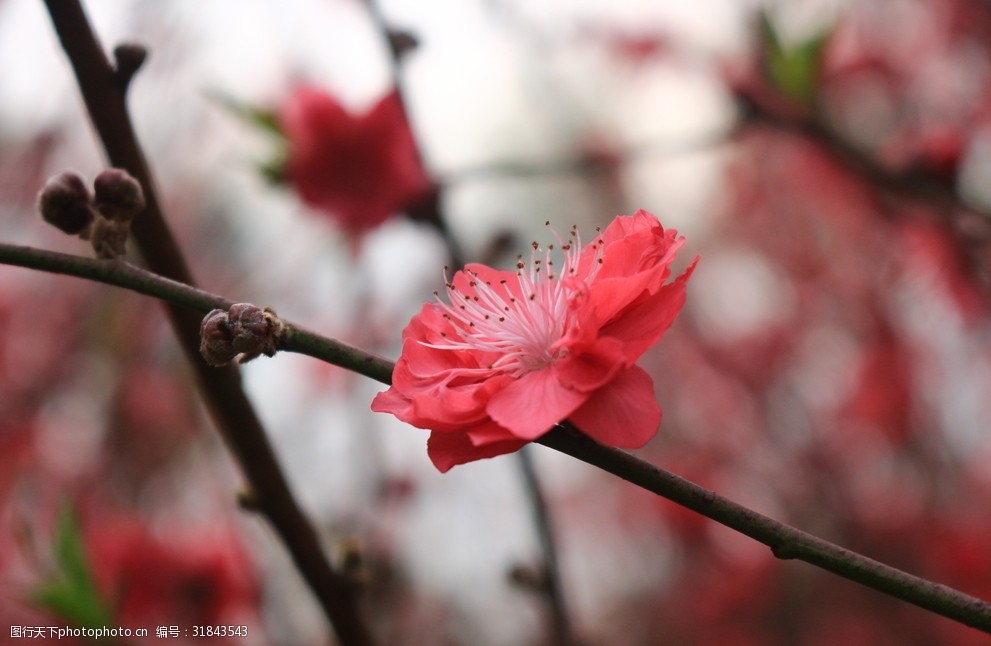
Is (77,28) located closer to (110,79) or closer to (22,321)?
(110,79)

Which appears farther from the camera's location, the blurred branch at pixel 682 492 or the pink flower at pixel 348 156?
the pink flower at pixel 348 156

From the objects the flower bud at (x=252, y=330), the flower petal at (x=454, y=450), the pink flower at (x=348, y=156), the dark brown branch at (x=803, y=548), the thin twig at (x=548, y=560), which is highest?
the flower bud at (x=252, y=330)

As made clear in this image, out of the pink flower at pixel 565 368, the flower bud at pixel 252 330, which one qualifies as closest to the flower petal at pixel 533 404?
the pink flower at pixel 565 368

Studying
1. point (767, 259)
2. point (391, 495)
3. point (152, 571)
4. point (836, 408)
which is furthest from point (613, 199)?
point (152, 571)

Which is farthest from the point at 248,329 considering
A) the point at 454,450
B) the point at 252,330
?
the point at 454,450

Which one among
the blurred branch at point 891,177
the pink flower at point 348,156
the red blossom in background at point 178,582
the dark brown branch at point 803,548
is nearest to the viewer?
the dark brown branch at point 803,548

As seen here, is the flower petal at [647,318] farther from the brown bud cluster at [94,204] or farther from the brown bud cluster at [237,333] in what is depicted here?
the brown bud cluster at [94,204]
